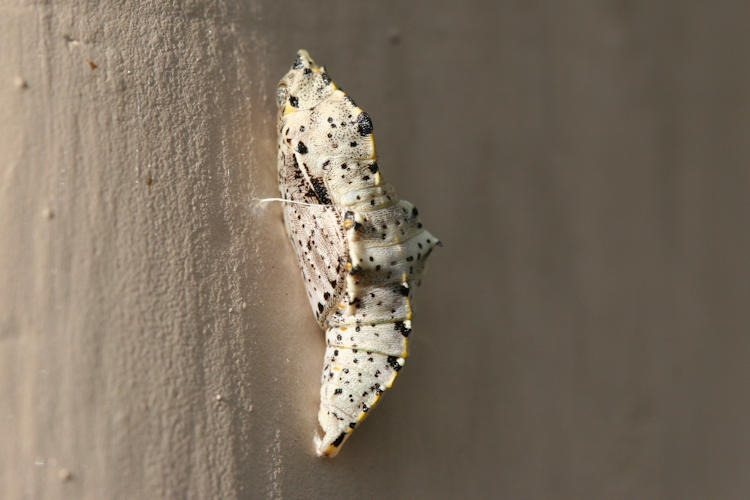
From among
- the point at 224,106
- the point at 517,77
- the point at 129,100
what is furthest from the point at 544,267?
the point at 129,100

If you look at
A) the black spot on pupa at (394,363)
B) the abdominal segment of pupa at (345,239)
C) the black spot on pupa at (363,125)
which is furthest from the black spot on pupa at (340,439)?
Answer: the black spot on pupa at (363,125)

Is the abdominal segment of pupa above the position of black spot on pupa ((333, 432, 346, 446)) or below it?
above

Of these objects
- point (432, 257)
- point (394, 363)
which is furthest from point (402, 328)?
point (432, 257)

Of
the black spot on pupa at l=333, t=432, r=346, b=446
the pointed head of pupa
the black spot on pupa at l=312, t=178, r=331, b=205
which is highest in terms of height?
the pointed head of pupa

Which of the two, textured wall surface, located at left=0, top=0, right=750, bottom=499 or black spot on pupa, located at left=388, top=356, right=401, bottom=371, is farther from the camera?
black spot on pupa, located at left=388, top=356, right=401, bottom=371

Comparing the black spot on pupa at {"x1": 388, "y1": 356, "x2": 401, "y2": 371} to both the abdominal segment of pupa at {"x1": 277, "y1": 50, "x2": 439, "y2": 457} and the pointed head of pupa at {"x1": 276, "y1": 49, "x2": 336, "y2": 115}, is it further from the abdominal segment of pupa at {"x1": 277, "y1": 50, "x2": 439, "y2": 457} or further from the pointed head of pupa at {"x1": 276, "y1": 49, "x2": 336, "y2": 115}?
the pointed head of pupa at {"x1": 276, "y1": 49, "x2": 336, "y2": 115}

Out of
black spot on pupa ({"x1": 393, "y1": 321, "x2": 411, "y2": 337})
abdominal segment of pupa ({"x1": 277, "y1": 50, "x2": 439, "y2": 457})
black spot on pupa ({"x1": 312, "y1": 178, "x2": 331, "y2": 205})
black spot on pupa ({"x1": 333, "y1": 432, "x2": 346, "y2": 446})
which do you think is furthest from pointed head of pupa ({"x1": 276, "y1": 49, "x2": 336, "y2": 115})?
black spot on pupa ({"x1": 333, "y1": 432, "x2": 346, "y2": 446})

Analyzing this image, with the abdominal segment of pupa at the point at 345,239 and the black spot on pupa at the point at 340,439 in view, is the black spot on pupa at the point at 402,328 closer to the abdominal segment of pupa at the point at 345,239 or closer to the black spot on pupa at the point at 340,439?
the abdominal segment of pupa at the point at 345,239
